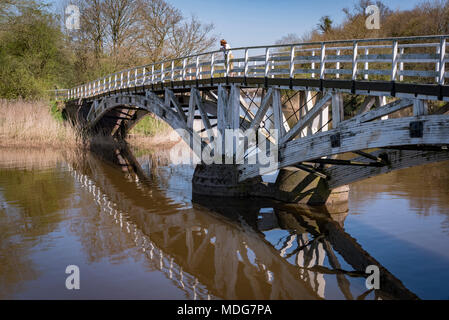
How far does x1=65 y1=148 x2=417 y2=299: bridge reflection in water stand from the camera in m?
7.13

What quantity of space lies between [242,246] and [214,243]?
60cm

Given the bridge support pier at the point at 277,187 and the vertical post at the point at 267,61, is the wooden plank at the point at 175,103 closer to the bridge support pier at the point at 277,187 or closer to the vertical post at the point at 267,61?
the bridge support pier at the point at 277,187

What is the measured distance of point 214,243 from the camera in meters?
9.41

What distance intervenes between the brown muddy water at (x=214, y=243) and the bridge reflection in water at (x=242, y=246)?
3 centimetres

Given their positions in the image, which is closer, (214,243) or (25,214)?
(214,243)

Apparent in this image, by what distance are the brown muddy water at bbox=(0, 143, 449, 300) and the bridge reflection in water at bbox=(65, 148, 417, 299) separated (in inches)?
1.1

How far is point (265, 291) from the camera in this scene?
7.02m

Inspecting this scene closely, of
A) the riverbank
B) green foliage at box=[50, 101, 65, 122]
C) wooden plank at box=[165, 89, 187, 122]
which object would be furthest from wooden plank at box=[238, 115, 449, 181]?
green foliage at box=[50, 101, 65, 122]

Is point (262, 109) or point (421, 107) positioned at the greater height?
point (262, 109)

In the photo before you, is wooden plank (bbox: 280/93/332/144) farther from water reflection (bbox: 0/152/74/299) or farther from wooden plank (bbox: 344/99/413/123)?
water reflection (bbox: 0/152/74/299)

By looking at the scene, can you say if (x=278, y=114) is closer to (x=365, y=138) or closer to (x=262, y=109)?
(x=262, y=109)

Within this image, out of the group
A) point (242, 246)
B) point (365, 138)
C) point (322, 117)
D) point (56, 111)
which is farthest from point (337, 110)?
point (56, 111)

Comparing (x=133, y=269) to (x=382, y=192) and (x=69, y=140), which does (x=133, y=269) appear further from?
(x=69, y=140)

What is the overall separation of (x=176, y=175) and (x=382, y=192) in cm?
Result: 798
